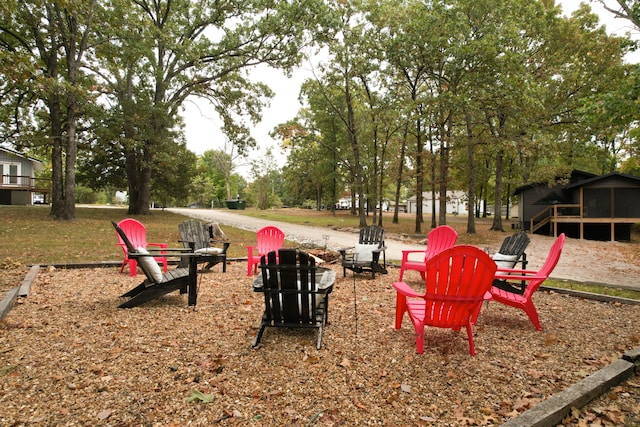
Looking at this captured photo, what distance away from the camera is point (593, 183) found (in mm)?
17000

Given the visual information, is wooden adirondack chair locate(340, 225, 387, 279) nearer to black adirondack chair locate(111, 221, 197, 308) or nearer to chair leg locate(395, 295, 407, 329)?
chair leg locate(395, 295, 407, 329)

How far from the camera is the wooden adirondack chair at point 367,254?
677cm

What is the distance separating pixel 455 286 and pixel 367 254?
374 cm

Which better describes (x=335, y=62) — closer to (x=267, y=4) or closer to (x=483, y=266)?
(x=267, y=4)

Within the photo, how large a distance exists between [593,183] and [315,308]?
61.8 ft

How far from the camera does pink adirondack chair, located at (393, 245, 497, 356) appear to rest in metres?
3.22

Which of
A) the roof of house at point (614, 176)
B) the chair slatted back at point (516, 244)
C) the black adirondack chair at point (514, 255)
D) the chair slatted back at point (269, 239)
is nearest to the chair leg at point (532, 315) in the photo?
the black adirondack chair at point (514, 255)

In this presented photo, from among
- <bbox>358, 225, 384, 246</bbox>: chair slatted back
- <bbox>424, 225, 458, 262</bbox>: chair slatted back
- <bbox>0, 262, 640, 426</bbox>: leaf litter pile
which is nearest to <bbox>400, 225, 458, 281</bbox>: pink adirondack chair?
<bbox>424, 225, 458, 262</bbox>: chair slatted back

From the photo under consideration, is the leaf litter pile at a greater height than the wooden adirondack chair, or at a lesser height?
lesser

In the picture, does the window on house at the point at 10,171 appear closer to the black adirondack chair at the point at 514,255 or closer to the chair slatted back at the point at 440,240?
the chair slatted back at the point at 440,240

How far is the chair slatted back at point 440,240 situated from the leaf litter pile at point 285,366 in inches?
75.5

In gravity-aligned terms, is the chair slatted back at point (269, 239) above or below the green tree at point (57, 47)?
below

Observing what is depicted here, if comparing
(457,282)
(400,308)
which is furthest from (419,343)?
(457,282)

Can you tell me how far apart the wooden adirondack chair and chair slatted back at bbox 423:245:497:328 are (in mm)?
3349
